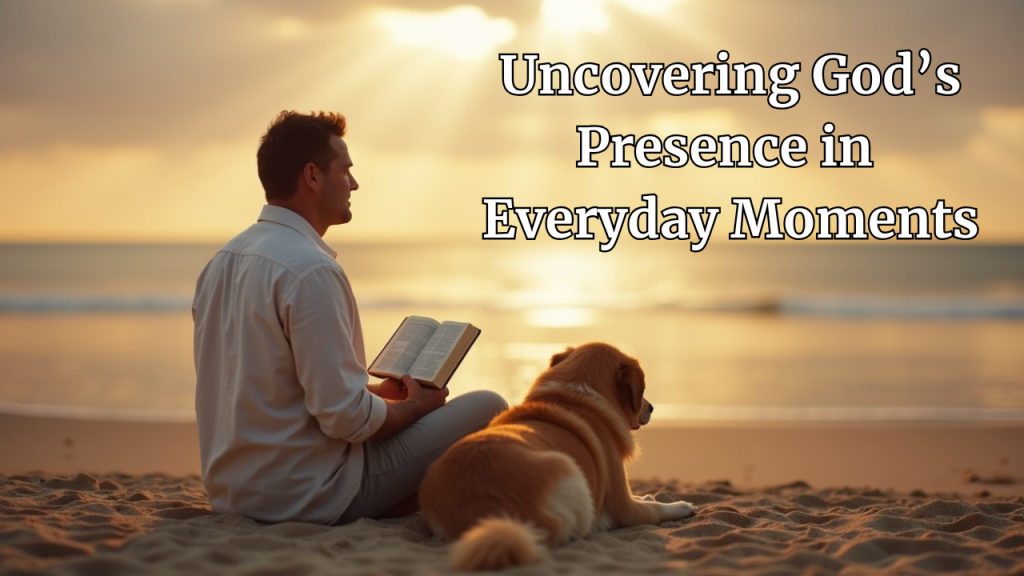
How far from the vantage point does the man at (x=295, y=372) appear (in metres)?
3.36

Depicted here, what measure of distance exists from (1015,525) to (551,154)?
34.3 metres

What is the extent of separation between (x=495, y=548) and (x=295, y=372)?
107 centimetres

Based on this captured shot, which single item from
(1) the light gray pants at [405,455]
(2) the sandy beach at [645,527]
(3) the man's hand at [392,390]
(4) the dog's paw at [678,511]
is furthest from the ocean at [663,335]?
(3) the man's hand at [392,390]

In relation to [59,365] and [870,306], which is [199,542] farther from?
[870,306]

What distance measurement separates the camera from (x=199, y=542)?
333 centimetres

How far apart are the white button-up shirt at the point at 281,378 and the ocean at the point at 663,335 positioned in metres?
5.53

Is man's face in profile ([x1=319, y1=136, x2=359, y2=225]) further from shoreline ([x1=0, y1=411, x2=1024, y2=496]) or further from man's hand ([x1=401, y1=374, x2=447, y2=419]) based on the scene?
shoreline ([x1=0, y1=411, x2=1024, y2=496])

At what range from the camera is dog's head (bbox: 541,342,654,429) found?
4176mm

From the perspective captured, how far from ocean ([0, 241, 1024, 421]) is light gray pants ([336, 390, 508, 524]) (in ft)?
17.2

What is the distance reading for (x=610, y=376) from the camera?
421 cm

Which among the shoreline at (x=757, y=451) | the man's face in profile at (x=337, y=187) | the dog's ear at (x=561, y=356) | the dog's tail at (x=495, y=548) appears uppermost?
the man's face in profile at (x=337, y=187)

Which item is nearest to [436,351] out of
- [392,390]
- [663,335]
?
[392,390]

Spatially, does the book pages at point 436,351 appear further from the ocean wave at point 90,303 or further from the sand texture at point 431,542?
the ocean wave at point 90,303

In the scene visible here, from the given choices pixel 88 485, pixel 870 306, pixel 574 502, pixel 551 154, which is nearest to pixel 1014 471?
pixel 574 502
